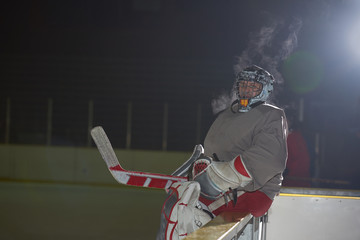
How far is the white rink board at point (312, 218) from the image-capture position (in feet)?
7.82

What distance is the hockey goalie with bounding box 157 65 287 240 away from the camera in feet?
6.06

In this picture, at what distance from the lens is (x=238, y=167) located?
1.85 meters

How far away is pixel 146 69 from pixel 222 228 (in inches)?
463

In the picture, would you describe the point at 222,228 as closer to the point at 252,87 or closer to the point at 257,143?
the point at 257,143

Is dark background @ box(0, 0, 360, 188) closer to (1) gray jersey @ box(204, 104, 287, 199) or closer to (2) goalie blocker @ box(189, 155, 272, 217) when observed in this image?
(1) gray jersey @ box(204, 104, 287, 199)

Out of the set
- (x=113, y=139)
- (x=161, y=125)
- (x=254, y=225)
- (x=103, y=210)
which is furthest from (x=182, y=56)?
(x=254, y=225)

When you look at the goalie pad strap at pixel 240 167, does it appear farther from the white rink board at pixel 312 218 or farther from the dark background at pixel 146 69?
the dark background at pixel 146 69

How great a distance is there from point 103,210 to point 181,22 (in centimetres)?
883

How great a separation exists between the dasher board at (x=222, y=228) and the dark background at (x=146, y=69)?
22.9 ft

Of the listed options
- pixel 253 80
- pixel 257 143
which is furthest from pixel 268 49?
pixel 257 143

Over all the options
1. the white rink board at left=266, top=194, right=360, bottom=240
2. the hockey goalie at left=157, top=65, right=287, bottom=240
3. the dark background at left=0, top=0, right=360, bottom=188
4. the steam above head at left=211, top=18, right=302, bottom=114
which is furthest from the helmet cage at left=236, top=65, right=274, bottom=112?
the dark background at left=0, top=0, right=360, bottom=188

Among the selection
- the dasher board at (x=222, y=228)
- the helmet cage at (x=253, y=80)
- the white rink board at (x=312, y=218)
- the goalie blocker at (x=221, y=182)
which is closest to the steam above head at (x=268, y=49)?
the helmet cage at (x=253, y=80)

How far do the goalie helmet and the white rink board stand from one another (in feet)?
1.79

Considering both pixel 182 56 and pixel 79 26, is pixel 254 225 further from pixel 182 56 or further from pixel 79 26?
pixel 79 26
